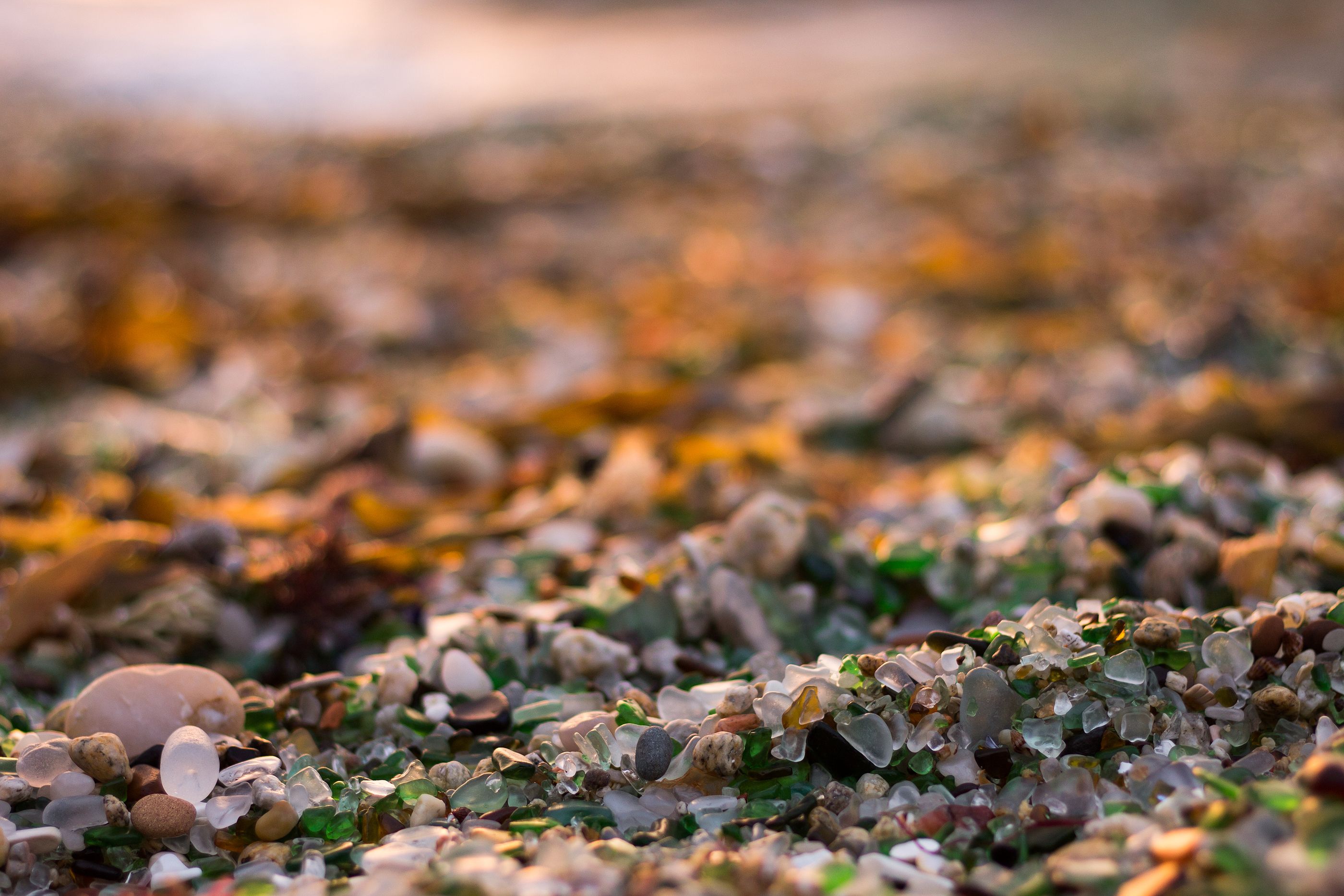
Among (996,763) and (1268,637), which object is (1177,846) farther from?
(1268,637)

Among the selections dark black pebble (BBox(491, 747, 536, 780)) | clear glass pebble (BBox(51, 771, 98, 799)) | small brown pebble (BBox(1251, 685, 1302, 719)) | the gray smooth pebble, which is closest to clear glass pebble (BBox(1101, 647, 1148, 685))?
small brown pebble (BBox(1251, 685, 1302, 719))

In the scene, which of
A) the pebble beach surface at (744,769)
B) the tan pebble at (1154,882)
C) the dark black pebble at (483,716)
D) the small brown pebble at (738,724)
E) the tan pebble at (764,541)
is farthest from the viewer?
the tan pebble at (764,541)

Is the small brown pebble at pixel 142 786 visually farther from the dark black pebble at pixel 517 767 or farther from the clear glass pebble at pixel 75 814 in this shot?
the dark black pebble at pixel 517 767

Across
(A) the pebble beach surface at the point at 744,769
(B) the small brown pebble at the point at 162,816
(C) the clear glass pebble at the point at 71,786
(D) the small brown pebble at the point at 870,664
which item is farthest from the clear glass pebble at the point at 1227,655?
(C) the clear glass pebble at the point at 71,786

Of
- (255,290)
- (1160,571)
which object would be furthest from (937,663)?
(255,290)

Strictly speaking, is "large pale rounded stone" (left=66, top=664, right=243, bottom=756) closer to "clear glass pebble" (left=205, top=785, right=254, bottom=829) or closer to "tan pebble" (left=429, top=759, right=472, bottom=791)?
"clear glass pebble" (left=205, top=785, right=254, bottom=829)

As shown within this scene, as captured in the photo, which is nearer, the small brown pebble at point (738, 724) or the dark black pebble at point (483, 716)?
the small brown pebble at point (738, 724)
